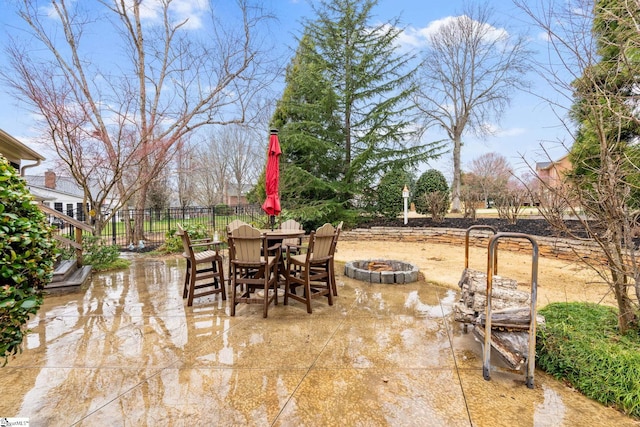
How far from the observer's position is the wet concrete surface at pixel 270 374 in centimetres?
175

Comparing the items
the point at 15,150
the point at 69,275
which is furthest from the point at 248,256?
the point at 15,150

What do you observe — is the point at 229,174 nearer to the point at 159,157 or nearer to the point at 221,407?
the point at 159,157

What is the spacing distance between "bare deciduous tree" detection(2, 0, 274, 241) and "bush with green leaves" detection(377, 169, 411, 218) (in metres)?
5.34

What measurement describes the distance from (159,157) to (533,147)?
8.13 meters

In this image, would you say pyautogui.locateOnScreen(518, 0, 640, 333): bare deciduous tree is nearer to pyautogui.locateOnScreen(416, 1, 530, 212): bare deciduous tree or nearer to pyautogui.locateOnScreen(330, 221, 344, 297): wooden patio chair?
pyautogui.locateOnScreen(330, 221, 344, 297): wooden patio chair

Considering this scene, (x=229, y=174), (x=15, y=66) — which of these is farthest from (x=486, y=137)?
(x=15, y=66)

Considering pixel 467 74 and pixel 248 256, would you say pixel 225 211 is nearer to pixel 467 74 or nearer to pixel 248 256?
pixel 248 256

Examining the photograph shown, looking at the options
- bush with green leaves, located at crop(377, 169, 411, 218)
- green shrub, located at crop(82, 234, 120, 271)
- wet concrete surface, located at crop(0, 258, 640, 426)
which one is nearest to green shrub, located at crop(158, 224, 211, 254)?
green shrub, located at crop(82, 234, 120, 271)

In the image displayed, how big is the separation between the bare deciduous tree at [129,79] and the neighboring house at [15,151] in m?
0.48

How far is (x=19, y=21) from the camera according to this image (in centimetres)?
704

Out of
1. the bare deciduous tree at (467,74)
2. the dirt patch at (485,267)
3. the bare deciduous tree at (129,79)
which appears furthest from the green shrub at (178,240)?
the bare deciduous tree at (467,74)

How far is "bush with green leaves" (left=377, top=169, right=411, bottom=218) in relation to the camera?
10742mm

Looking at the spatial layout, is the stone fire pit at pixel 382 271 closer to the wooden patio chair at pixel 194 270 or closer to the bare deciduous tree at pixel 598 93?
the wooden patio chair at pixel 194 270

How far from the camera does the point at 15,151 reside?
6184mm
